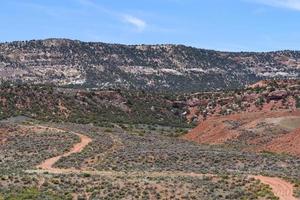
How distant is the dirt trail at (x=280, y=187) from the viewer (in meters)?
38.3

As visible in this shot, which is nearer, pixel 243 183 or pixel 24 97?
pixel 243 183

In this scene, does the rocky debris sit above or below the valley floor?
above

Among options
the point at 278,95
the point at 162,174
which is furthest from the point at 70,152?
the point at 278,95

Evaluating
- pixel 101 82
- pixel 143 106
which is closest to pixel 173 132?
pixel 143 106

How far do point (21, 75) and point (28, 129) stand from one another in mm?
113343

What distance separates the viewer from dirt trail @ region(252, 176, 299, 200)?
1507 inches

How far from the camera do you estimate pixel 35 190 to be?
4050 centimetres

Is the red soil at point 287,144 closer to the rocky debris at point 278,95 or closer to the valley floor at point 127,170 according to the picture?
the valley floor at point 127,170

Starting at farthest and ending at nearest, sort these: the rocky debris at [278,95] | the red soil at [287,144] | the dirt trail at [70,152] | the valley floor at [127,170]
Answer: the rocky debris at [278,95]
the red soil at [287,144]
the dirt trail at [70,152]
the valley floor at [127,170]

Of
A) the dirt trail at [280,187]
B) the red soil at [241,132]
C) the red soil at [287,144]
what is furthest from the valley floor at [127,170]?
the red soil at [241,132]

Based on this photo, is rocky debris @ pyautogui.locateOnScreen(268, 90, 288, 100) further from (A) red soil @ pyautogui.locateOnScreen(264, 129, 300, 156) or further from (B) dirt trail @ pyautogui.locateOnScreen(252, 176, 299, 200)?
(B) dirt trail @ pyautogui.locateOnScreen(252, 176, 299, 200)

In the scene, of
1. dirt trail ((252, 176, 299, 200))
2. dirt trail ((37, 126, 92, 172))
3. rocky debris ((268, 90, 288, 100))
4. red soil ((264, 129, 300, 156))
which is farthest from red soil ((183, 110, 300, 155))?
dirt trail ((252, 176, 299, 200))

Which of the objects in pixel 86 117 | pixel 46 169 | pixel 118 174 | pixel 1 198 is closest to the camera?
pixel 1 198

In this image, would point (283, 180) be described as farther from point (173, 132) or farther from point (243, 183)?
point (173, 132)
